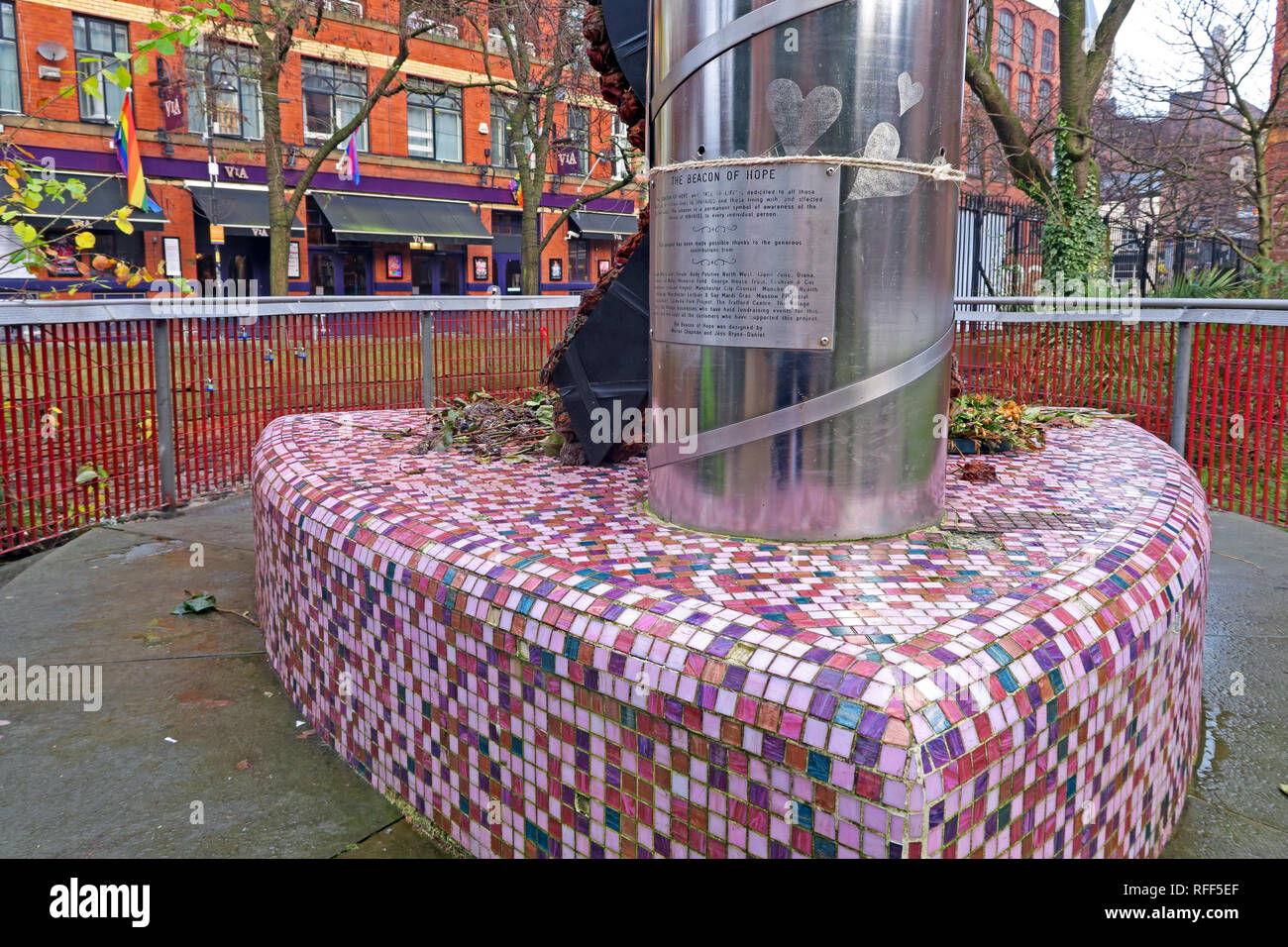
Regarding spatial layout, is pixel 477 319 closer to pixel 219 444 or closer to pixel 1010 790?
pixel 219 444

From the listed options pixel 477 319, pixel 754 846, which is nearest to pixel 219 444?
pixel 477 319

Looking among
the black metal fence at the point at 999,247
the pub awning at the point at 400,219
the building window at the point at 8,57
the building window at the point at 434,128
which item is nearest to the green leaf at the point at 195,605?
the black metal fence at the point at 999,247

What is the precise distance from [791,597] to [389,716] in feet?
4.17

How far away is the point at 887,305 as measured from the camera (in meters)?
2.86

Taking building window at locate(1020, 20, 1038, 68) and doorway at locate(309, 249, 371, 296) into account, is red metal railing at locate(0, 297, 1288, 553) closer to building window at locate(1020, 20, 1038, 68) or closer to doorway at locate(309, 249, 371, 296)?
building window at locate(1020, 20, 1038, 68)

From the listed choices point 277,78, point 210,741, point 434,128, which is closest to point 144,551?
point 210,741

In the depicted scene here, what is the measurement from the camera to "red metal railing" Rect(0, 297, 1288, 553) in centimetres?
567

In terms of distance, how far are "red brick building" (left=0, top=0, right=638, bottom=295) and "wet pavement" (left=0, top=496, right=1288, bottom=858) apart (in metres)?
17.7

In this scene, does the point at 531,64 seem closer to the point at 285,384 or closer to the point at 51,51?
the point at 51,51

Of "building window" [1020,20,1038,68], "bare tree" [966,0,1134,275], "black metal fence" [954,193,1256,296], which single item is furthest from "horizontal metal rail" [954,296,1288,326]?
"building window" [1020,20,1038,68]

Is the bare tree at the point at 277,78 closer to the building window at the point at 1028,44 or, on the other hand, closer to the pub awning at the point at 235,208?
the pub awning at the point at 235,208

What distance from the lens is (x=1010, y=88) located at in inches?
963

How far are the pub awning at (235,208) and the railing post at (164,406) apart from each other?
23475 mm

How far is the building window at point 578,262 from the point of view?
39.5m
